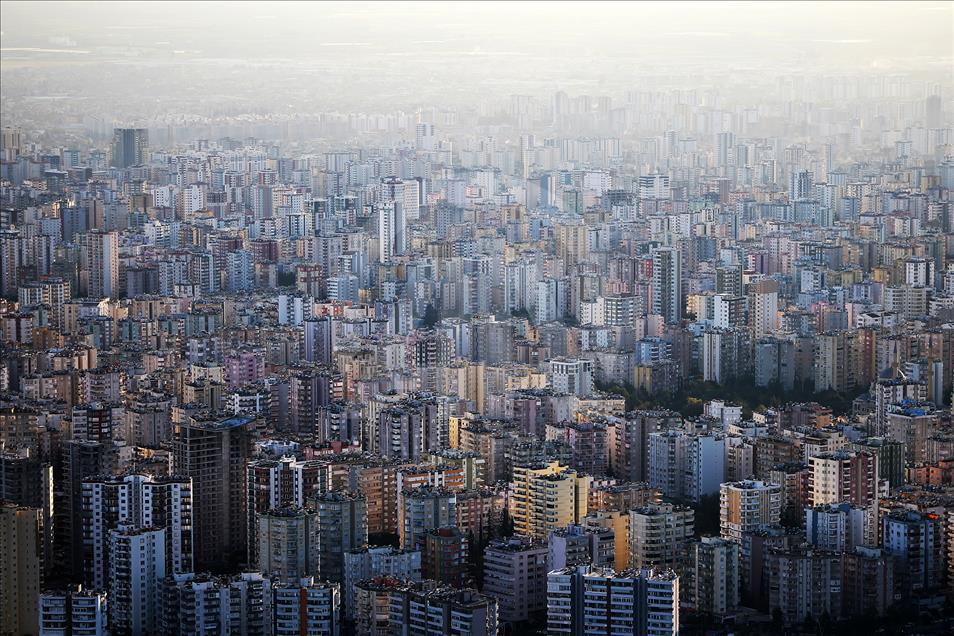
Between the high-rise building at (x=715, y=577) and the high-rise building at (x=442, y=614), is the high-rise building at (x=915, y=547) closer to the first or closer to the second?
the high-rise building at (x=715, y=577)

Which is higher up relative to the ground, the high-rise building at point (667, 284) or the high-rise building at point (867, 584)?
the high-rise building at point (667, 284)

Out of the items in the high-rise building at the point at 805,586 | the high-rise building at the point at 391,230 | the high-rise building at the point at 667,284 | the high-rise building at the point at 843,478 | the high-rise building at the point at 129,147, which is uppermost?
the high-rise building at the point at 129,147

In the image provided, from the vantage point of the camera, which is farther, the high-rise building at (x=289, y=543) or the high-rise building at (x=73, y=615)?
the high-rise building at (x=289, y=543)

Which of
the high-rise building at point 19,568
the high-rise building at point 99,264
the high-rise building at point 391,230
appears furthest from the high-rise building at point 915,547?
the high-rise building at point 391,230

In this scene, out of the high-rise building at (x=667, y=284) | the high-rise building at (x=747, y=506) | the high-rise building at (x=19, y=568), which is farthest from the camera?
the high-rise building at (x=667, y=284)

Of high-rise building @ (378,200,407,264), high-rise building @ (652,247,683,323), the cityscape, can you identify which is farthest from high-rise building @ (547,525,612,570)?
high-rise building @ (378,200,407,264)

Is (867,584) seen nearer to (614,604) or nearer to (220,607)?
(614,604)
